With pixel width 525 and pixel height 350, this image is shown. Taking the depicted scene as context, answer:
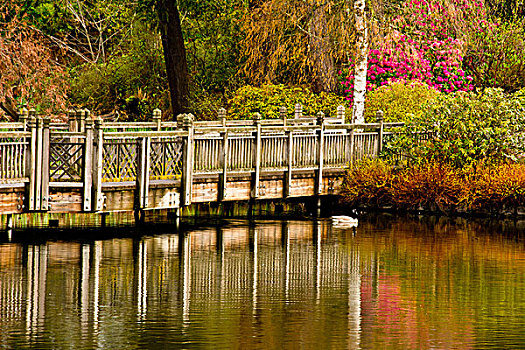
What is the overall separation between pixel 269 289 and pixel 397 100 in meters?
13.7

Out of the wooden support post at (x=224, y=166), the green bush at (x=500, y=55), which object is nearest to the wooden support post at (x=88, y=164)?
the wooden support post at (x=224, y=166)

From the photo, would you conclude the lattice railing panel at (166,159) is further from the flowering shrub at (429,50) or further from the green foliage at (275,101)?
the flowering shrub at (429,50)

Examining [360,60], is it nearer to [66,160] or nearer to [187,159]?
[187,159]

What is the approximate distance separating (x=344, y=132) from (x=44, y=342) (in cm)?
1571

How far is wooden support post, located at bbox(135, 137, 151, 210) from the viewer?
70.7 ft

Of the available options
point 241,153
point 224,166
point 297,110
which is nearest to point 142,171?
point 224,166

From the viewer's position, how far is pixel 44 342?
12.6 m

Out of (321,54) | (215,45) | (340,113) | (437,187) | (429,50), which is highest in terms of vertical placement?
(215,45)

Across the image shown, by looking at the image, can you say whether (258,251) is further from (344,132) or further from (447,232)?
(344,132)

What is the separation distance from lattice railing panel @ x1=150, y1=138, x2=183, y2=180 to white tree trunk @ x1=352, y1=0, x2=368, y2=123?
689 cm

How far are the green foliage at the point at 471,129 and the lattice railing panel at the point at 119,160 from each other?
7.78 metres

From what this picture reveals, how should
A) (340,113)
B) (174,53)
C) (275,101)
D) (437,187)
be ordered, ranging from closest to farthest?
(437,187), (340,113), (275,101), (174,53)

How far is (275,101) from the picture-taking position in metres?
30.2

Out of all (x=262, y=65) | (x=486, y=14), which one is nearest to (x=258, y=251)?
(x=262, y=65)
